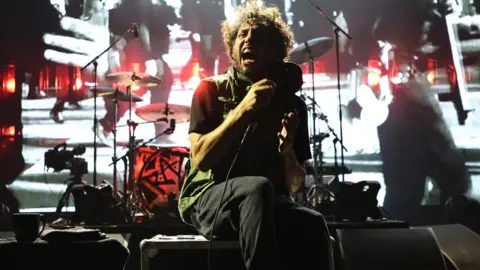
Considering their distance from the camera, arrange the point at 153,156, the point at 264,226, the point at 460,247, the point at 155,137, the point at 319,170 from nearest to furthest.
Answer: the point at 264,226 → the point at 460,247 → the point at 319,170 → the point at 155,137 → the point at 153,156

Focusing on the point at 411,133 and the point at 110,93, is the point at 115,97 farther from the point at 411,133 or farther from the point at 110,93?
the point at 411,133

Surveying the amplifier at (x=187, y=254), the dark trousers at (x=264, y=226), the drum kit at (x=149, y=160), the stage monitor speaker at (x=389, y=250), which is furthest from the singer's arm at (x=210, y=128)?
the drum kit at (x=149, y=160)

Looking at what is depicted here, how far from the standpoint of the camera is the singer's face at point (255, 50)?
1665 millimetres

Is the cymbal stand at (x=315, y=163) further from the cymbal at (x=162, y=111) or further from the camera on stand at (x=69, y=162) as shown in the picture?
the camera on stand at (x=69, y=162)

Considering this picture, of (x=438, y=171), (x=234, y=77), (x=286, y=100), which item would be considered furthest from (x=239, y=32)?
(x=438, y=171)

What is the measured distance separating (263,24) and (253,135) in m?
0.40

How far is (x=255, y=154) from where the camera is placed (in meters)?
1.64

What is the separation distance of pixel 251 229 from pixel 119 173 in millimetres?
4099

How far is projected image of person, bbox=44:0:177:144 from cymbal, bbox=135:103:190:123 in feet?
1.64

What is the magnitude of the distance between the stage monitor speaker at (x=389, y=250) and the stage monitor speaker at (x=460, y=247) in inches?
5.7

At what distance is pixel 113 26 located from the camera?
557 centimetres

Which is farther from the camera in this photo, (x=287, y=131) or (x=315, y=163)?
(x=315, y=163)

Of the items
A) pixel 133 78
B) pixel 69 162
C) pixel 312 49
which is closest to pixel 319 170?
pixel 312 49

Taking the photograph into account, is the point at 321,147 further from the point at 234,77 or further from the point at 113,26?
the point at 234,77
